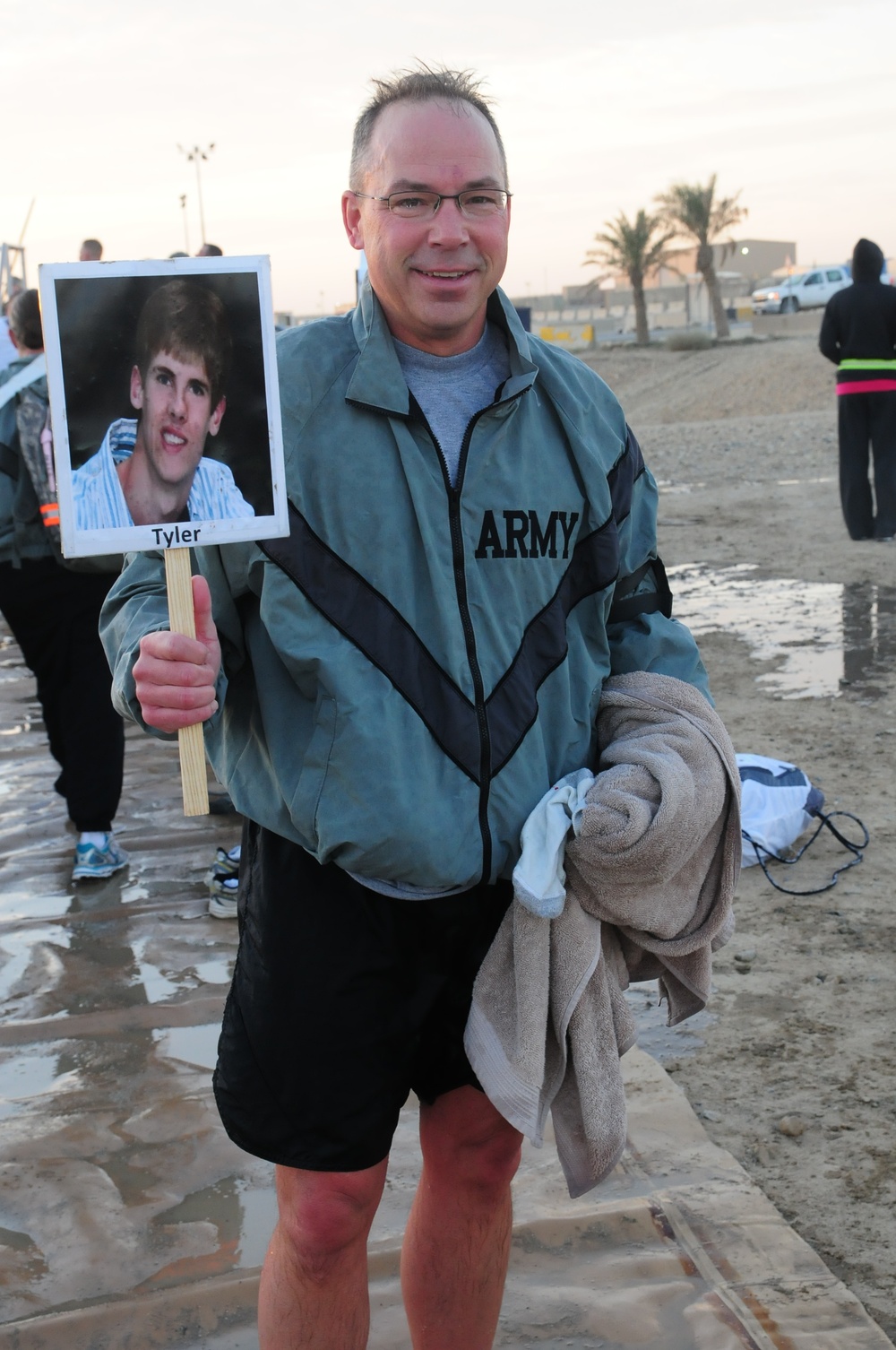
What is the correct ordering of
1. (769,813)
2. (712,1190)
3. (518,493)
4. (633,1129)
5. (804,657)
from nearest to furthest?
1. (518,493)
2. (712,1190)
3. (633,1129)
4. (769,813)
5. (804,657)

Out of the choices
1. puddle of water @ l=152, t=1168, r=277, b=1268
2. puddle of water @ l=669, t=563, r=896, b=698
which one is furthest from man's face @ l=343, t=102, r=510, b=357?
puddle of water @ l=669, t=563, r=896, b=698

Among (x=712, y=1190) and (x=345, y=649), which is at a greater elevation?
(x=345, y=649)

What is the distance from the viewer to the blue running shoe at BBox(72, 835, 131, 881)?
4.73 m

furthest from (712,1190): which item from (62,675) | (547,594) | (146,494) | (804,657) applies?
(804,657)

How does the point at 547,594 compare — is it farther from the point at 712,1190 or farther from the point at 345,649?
the point at 712,1190

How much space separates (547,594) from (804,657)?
5.49m

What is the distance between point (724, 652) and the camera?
7395 mm

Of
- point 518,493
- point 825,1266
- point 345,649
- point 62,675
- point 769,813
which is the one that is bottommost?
point 825,1266

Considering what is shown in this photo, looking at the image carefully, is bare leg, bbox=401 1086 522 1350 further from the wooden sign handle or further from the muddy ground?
the muddy ground

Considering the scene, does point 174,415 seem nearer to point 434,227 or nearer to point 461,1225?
point 434,227

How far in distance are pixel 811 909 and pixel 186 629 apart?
3132 millimetres

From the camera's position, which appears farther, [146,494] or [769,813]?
[769,813]

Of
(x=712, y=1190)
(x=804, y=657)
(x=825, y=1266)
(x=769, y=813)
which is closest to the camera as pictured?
(x=825, y=1266)

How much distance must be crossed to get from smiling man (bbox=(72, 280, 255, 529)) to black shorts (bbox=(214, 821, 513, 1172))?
56 cm
